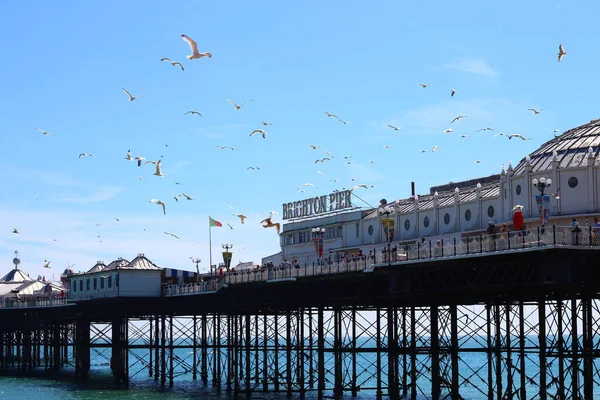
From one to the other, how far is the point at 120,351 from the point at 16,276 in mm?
73447

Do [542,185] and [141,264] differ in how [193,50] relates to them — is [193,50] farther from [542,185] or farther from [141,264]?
[141,264]

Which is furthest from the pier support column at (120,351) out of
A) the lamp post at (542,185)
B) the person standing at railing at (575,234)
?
the person standing at railing at (575,234)

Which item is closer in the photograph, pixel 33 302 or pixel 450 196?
pixel 450 196

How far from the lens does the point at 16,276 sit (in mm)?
175000

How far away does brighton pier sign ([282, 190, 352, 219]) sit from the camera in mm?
92938

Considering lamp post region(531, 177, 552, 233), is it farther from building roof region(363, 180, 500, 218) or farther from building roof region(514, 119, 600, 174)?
building roof region(363, 180, 500, 218)

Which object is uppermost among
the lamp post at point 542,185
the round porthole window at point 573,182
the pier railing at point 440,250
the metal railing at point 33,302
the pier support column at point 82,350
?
the round porthole window at point 573,182

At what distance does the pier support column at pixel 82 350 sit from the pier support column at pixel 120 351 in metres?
4.38

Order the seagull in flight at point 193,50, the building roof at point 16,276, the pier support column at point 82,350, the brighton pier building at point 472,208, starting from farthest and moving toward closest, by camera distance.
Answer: the building roof at point 16,276 < the pier support column at point 82,350 < the brighton pier building at point 472,208 < the seagull in flight at point 193,50

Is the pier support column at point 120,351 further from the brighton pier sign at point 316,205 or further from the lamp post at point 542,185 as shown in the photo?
the lamp post at point 542,185

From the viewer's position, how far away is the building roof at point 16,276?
17400cm

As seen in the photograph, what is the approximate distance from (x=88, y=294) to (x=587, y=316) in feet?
216

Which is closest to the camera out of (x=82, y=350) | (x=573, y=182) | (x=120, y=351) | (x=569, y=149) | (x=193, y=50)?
(x=193, y=50)

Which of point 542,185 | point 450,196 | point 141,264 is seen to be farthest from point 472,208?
point 141,264
